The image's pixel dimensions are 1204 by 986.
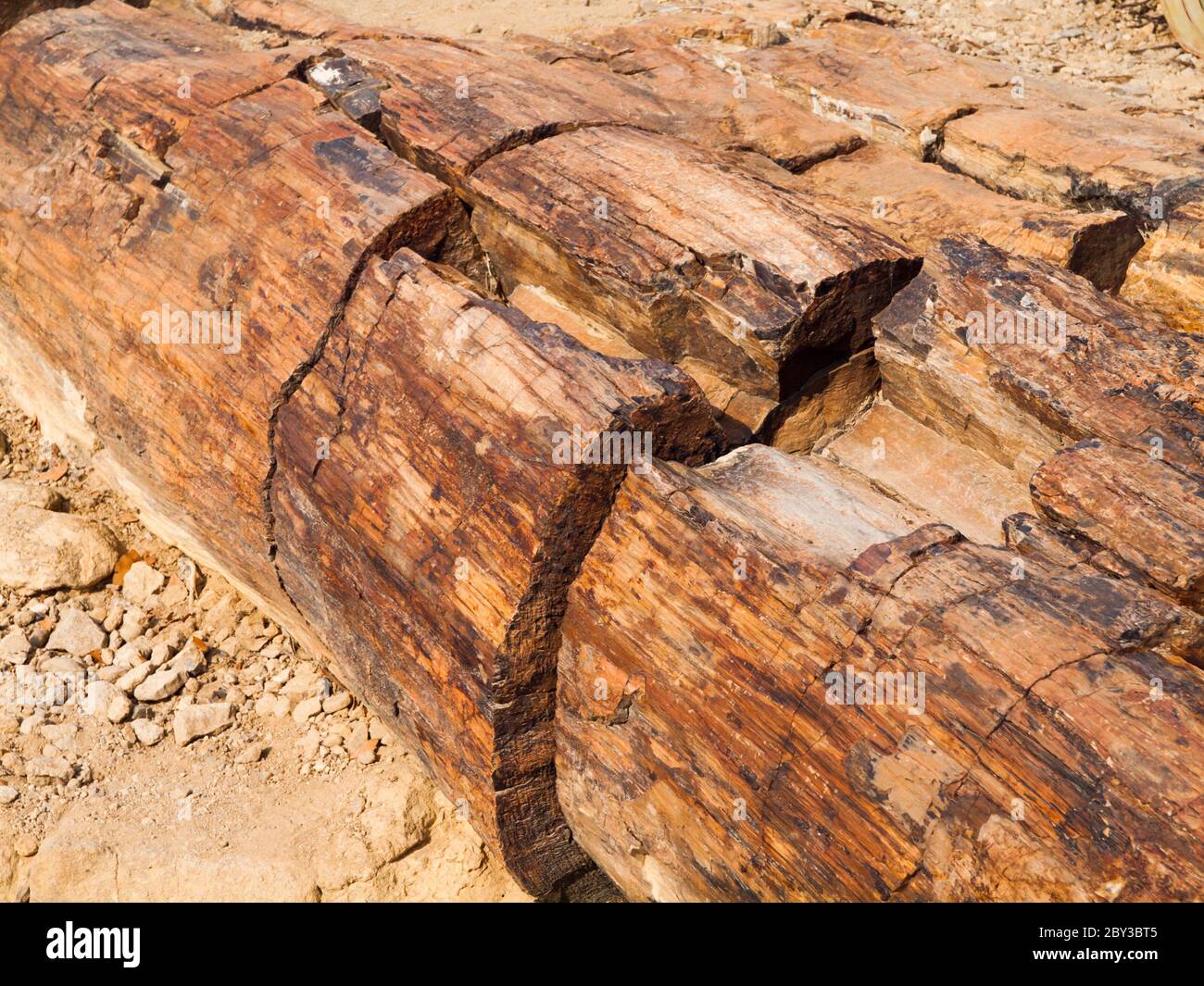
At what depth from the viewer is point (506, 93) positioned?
19.6 ft

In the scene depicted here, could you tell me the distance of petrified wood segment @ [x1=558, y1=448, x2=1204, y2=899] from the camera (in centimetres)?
338

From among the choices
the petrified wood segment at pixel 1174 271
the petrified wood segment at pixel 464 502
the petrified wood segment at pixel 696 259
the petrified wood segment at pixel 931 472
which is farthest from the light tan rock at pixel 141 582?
the petrified wood segment at pixel 1174 271

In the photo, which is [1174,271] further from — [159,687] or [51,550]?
[51,550]

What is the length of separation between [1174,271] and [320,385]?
3.86 metres

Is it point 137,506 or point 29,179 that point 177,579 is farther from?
point 29,179

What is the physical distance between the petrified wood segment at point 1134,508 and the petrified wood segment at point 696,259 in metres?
1.17

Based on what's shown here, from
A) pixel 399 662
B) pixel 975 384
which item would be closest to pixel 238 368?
pixel 399 662

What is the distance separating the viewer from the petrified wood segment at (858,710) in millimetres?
3381

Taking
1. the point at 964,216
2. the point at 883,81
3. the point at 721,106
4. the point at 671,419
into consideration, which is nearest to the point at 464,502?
the point at 671,419

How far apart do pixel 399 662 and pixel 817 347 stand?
2.26 metres

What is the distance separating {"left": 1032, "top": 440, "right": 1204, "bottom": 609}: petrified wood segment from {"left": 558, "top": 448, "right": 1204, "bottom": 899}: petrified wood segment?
8.6 inches

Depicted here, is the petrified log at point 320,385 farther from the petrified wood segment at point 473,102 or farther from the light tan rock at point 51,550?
the light tan rock at point 51,550

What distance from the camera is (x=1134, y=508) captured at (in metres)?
4.10

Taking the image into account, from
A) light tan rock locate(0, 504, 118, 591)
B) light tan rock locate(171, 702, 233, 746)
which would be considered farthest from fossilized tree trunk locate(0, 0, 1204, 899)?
light tan rock locate(171, 702, 233, 746)
